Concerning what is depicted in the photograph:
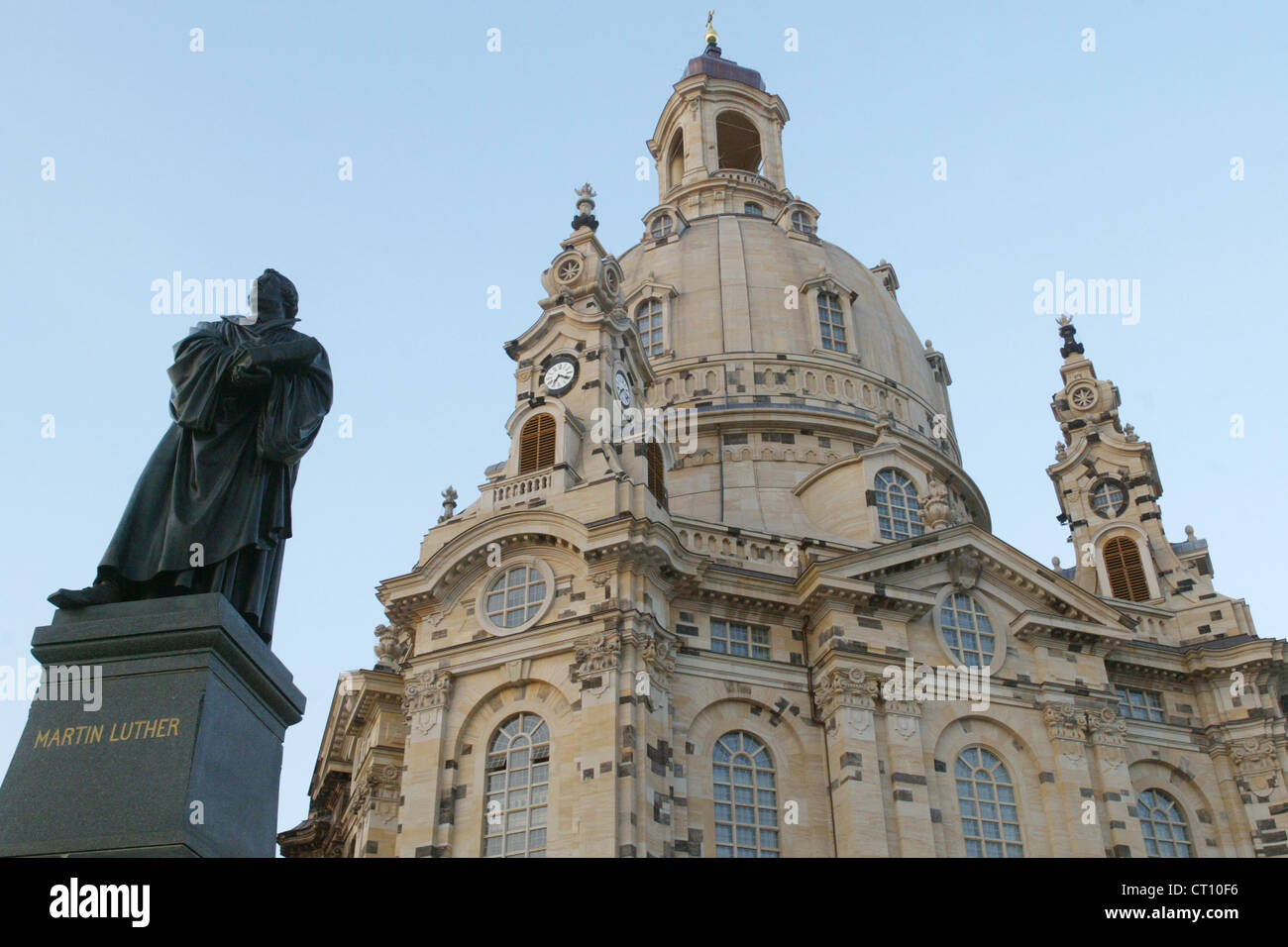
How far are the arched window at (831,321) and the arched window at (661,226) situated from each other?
27.2ft

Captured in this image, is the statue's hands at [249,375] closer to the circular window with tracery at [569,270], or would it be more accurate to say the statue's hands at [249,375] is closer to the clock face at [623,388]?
the clock face at [623,388]

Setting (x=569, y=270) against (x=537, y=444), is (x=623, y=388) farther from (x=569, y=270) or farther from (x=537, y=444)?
(x=569, y=270)

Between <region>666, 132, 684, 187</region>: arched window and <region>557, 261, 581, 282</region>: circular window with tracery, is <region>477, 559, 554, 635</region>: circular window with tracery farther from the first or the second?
<region>666, 132, 684, 187</region>: arched window

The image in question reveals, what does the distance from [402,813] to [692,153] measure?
4139 centimetres

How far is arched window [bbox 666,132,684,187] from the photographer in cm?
6397

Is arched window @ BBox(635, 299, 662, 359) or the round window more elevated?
arched window @ BBox(635, 299, 662, 359)

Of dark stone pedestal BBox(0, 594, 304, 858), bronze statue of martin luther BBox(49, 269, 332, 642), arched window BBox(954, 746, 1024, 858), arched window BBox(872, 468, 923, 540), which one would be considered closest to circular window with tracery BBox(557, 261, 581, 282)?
arched window BBox(872, 468, 923, 540)

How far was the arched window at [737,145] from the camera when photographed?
65.5 metres

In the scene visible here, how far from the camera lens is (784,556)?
34.3m

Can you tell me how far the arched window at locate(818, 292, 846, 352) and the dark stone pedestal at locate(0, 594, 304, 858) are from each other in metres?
39.8

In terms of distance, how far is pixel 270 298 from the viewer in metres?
11.1

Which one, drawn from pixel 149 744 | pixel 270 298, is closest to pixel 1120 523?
pixel 270 298
